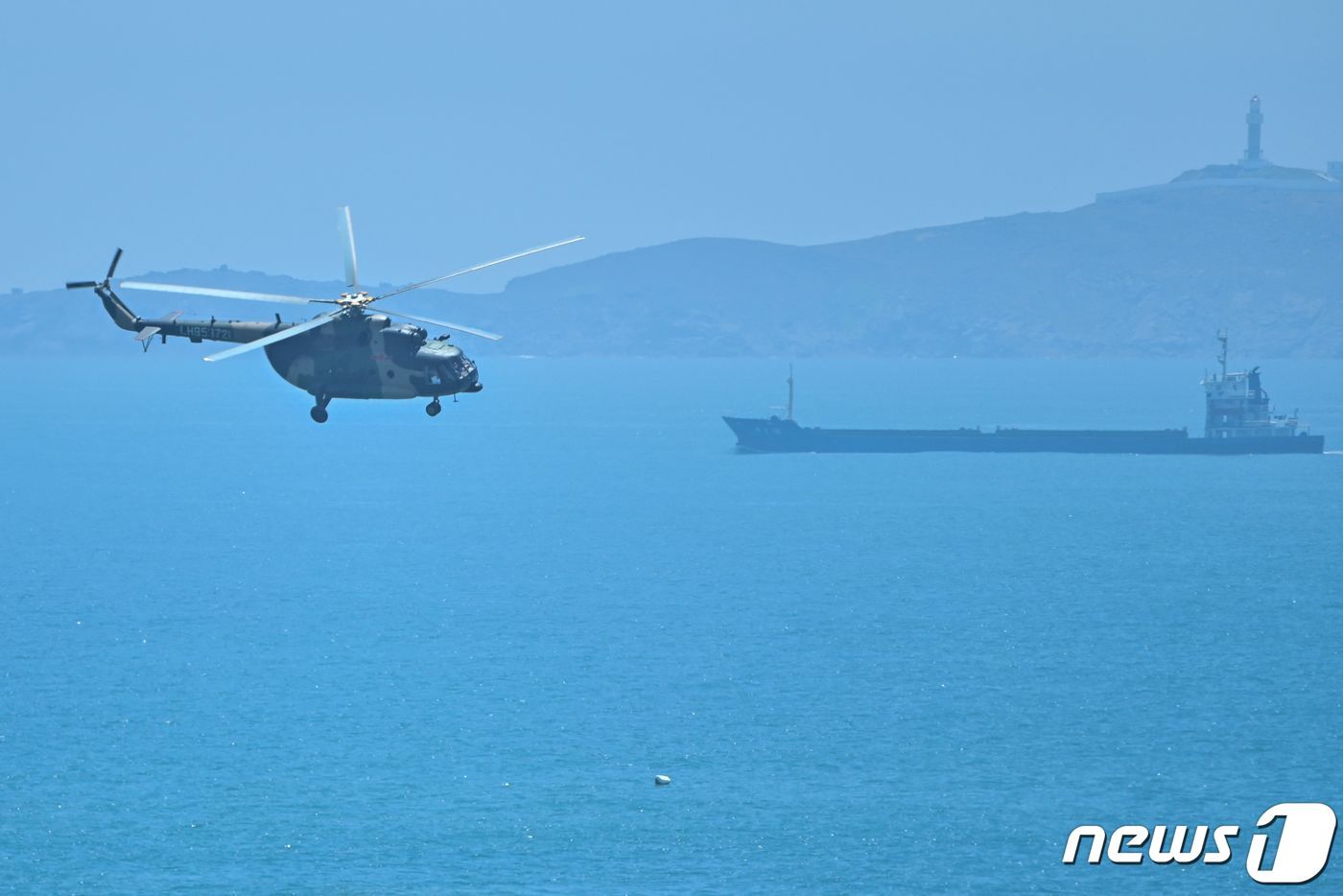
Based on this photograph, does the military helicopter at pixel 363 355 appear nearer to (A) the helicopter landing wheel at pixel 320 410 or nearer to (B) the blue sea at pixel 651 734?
(A) the helicopter landing wheel at pixel 320 410

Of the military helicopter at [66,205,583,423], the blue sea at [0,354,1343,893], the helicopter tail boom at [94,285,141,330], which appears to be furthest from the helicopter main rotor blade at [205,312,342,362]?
the blue sea at [0,354,1343,893]

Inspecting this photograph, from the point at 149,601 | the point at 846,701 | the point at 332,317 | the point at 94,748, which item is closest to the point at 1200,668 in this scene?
the point at 846,701

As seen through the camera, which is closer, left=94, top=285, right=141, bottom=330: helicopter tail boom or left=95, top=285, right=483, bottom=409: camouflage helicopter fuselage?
left=95, top=285, right=483, bottom=409: camouflage helicopter fuselage

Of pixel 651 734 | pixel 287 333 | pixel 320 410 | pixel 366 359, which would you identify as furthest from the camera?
pixel 651 734

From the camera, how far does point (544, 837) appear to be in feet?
371

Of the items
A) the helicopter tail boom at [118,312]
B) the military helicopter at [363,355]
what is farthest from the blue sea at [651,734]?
the military helicopter at [363,355]

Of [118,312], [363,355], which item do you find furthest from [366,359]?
[118,312]

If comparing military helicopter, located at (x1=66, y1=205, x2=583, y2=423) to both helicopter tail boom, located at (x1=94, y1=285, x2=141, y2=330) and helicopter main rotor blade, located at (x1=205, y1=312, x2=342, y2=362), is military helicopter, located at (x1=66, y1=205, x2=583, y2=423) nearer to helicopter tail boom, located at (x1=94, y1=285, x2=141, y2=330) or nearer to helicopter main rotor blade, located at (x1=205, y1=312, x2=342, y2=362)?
helicopter main rotor blade, located at (x1=205, y1=312, x2=342, y2=362)

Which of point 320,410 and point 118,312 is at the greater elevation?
point 118,312

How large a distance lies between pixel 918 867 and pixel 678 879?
13945 millimetres

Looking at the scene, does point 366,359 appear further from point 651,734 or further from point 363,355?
point 651,734

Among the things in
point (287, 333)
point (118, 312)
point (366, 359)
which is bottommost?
point (366, 359)

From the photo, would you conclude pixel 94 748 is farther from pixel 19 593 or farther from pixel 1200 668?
pixel 1200 668

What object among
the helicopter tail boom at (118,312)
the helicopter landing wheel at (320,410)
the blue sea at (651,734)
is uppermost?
the helicopter tail boom at (118,312)
